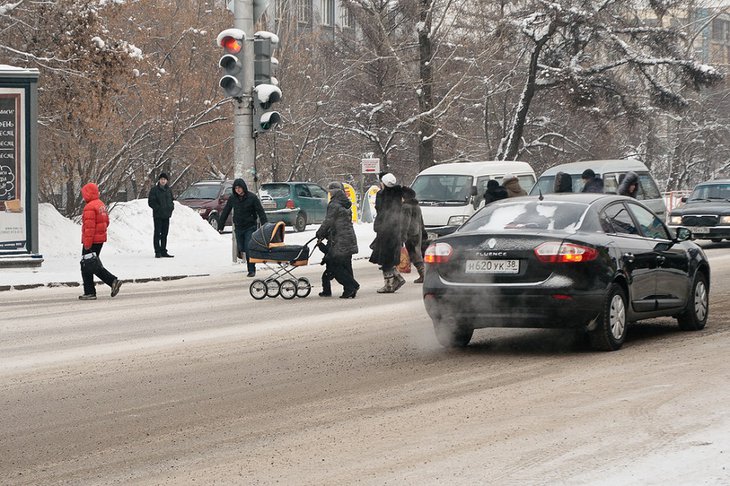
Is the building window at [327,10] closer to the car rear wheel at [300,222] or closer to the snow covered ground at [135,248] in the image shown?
the car rear wheel at [300,222]

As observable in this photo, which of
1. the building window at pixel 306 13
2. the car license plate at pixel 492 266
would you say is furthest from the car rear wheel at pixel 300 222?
the building window at pixel 306 13

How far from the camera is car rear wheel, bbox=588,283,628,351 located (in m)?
11.1

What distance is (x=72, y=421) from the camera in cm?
859

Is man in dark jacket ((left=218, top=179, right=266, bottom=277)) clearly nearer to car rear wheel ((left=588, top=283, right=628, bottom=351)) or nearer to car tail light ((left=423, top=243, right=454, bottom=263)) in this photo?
car tail light ((left=423, top=243, right=454, bottom=263))

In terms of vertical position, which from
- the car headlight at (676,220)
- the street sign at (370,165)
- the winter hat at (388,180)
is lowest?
the car headlight at (676,220)

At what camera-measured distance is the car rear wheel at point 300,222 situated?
40.8 meters

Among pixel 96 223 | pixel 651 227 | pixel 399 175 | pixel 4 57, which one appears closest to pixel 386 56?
pixel 399 175

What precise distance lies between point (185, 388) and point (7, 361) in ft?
8.36

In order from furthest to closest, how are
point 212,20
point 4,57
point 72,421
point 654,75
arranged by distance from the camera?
point 212,20, point 654,75, point 4,57, point 72,421

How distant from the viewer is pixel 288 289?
60.4ft

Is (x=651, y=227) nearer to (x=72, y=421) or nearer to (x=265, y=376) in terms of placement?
(x=265, y=376)

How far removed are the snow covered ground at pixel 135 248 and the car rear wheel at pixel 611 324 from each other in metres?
8.08

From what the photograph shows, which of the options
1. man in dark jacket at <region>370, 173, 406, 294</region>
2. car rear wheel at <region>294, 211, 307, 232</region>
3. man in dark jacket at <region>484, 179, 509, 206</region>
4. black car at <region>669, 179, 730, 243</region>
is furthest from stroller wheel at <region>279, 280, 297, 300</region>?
car rear wheel at <region>294, 211, 307, 232</region>

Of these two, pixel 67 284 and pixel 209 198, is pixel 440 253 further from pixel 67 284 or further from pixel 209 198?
pixel 209 198
